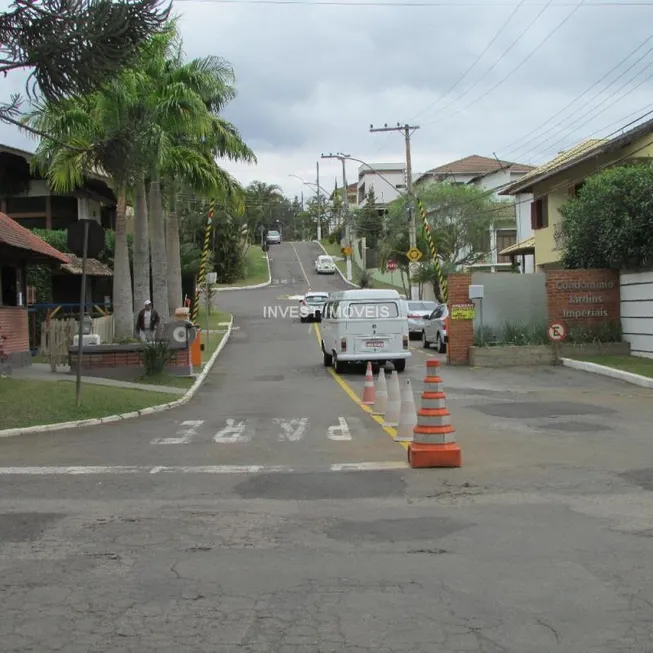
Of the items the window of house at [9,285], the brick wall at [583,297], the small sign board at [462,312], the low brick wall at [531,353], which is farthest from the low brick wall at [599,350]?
the window of house at [9,285]

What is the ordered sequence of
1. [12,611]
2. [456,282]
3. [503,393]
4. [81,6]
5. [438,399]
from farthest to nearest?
[456,282]
[503,393]
[81,6]
[438,399]
[12,611]

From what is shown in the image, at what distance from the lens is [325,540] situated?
6098mm

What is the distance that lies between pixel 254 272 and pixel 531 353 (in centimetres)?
5658

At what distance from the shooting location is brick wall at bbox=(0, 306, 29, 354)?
788 inches

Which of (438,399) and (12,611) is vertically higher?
(438,399)

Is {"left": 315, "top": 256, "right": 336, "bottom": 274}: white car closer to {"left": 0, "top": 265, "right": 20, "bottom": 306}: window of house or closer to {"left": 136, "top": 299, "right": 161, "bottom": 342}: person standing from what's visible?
{"left": 0, "top": 265, "right": 20, "bottom": 306}: window of house

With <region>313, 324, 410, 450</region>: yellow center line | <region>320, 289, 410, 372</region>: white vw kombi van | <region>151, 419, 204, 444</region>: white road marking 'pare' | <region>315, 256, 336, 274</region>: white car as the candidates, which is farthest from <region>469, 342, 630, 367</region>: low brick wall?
<region>315, 256, 336, 274</region>: white car

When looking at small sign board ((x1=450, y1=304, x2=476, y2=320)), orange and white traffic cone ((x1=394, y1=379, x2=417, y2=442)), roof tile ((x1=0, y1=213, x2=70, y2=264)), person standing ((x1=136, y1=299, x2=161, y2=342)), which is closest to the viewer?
orange and white traffic cone ((x1=394, y1=379, x2=417, y2=442))

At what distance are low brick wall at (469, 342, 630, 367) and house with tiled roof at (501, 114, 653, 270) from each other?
5.56 m

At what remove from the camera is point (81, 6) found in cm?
1033

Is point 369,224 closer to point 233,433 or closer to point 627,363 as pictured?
point 627,363

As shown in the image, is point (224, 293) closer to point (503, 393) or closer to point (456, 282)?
point (456, 282)

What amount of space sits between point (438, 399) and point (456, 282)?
1449 cm

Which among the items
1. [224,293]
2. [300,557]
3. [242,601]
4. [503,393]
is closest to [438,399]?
[300,557]
